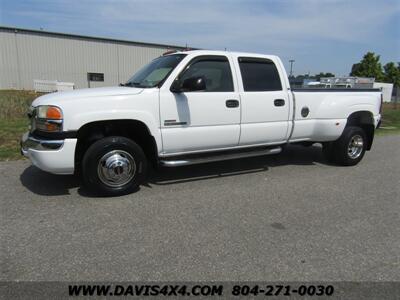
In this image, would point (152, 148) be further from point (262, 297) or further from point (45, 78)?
point (45, 78)

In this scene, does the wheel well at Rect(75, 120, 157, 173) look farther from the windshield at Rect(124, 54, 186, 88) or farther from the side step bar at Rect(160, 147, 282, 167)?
the windshield at Rect(124, 54, 186, 88)

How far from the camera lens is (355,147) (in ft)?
22.9

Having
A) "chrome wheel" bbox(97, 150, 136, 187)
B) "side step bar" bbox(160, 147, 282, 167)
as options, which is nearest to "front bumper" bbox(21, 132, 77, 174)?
Result: "chrome wheel" bbox(97, 150, 136, 187)

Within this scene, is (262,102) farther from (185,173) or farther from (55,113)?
(55,113)

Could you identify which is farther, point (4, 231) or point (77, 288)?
point (4, 231)

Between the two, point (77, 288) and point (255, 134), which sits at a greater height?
point (255, 134)

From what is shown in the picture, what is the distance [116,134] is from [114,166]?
0.50m

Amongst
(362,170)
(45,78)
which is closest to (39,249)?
(362,170)

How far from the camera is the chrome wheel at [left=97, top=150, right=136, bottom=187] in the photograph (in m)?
4.65

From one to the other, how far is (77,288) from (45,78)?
1751 inches

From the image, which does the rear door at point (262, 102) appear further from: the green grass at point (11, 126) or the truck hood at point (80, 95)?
the green grass at point (11, 126)

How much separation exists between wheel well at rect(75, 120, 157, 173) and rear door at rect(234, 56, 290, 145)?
1.48m

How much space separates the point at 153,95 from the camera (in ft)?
15.6

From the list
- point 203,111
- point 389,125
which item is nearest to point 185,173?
point 203,111
